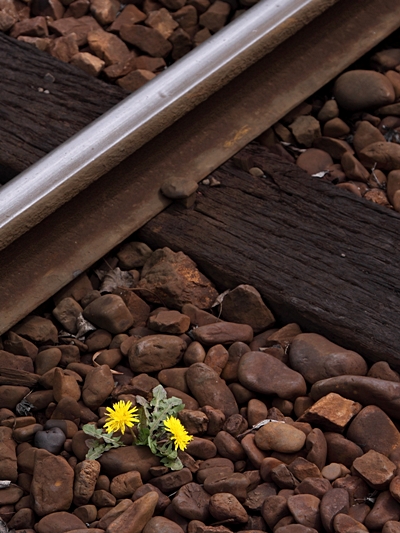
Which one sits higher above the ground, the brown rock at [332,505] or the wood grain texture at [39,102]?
the wood grain texture at [39,102]

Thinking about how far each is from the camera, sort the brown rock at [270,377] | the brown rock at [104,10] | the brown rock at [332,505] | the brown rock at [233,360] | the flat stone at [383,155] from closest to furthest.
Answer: the brown rock at [332,505] → the brown rock at [270,377] → the brown rock at [233,360] → the flat stone at [383,155] → the brown rock at [104,10]

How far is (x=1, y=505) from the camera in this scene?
92.7 inches

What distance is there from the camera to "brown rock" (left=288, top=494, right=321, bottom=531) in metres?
2.21

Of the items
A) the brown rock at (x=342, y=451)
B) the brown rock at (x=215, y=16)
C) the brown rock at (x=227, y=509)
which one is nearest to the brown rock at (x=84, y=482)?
the brown rock at (x=227, y=509)

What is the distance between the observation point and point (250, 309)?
2.91m

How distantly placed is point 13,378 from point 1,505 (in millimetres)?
462

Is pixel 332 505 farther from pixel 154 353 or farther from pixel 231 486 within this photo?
pixel 154 353

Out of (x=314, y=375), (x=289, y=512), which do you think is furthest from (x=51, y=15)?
(x=289, y=512)

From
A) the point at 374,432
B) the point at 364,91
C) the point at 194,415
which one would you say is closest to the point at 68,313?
the point at 194,415

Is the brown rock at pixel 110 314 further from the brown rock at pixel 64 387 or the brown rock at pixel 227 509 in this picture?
the brown rock at pixel 227 509

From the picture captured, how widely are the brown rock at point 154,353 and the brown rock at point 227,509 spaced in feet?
1.89

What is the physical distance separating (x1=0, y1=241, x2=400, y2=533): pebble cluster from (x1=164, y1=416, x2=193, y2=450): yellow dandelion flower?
5cm

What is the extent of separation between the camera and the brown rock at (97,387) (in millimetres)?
2600

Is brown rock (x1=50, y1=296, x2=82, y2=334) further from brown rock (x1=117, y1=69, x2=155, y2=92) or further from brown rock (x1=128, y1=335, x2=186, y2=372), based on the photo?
brown rock (x1=117, y1=69, x2=155, y2=92)
